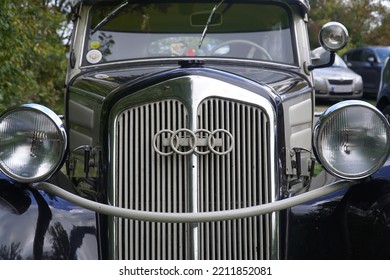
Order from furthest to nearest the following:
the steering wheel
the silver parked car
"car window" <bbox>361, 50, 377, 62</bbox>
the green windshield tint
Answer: "car window" <bbox>361, 50, 377, 62</bbox> < the silver parked car < the green windshield tint < the steering wheel

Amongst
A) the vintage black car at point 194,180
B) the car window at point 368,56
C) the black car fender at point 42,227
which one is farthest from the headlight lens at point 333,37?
the car window at point 368,56

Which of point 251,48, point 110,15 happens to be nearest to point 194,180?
point 251,48

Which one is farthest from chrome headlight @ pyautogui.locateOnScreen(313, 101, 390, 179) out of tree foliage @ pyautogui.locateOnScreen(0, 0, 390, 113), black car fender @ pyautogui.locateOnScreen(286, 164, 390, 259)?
tree foliage @ pyautogui.locateOnScreen(0, 0, 390, 113)

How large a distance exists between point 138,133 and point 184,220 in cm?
51

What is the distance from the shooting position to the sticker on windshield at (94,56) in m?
4.80

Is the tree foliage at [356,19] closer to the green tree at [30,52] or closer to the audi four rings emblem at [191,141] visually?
the green tree at [30,52]

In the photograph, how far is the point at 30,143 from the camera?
11.3 ft

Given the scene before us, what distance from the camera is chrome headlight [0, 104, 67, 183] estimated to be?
3.43m

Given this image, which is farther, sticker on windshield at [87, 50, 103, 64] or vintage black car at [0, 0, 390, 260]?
sticker on windshield at [87, 50, 103, 64]

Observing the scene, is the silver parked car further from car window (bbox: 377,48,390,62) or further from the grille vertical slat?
the grille vertical slat

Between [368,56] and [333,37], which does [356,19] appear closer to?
[368,56]

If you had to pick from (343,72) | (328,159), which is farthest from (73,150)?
(343,72)

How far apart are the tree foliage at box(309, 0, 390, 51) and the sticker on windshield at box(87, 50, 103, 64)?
23990 mm
